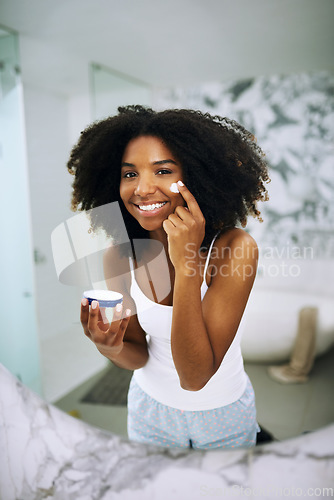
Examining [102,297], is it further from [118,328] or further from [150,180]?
[150,180]

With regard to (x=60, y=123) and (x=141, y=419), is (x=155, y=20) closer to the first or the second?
(x=60, y=123)

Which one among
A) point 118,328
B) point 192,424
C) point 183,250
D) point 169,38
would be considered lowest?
point 192,424

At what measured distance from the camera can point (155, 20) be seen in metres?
0.53

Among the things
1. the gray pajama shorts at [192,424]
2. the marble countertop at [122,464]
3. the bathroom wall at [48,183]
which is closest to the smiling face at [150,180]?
the bathroom wall at [48,183]

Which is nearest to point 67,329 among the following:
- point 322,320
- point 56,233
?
point 56,233

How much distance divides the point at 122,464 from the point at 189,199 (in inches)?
20.1

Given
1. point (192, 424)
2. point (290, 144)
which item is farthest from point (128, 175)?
point (192, 424)

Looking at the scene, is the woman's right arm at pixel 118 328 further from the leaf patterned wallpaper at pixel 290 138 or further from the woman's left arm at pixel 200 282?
the leaf patterned wallpaper at pixel 290 138

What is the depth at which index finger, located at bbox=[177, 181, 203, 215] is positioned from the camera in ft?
1.67

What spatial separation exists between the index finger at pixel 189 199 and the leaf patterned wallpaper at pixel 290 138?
9cm

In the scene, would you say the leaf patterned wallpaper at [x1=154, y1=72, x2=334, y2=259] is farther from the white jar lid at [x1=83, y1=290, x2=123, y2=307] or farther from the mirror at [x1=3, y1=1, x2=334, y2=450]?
the white jar lid at [x1=83, y1=290, x2=123, y2=307]

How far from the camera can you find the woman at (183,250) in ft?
1.66

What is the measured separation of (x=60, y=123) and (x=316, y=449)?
68 centimetres

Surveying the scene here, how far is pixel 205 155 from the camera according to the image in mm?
498
